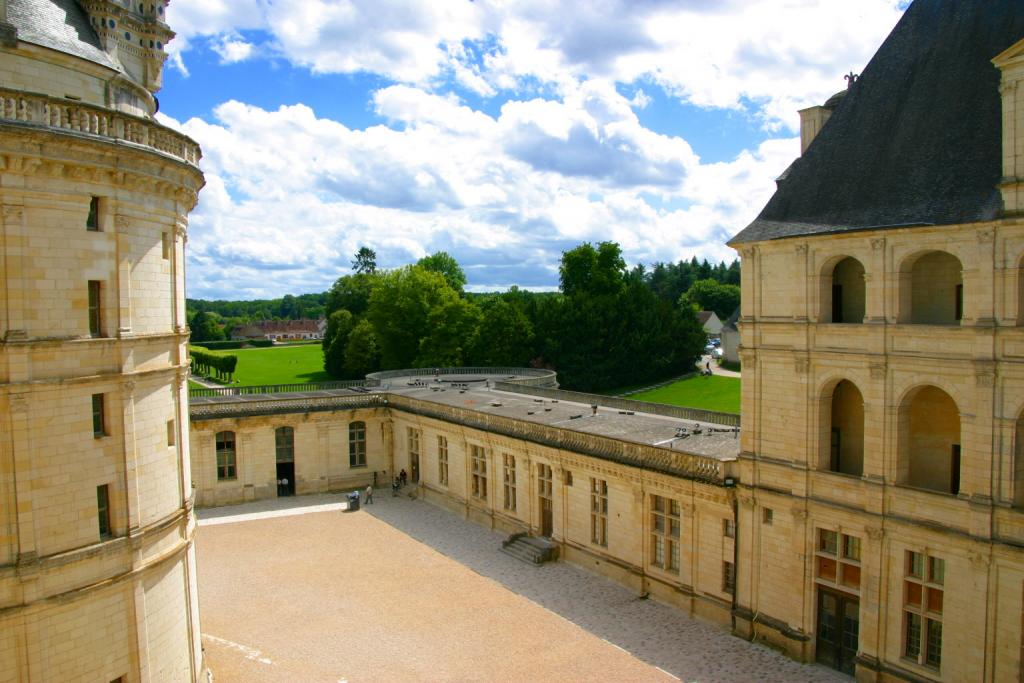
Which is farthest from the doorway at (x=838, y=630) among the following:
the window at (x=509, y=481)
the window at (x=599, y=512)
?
the window at (x=509, y=481)

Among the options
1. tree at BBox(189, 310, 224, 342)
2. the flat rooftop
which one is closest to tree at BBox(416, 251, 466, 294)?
the flat rooftop

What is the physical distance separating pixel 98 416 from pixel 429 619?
1277cm

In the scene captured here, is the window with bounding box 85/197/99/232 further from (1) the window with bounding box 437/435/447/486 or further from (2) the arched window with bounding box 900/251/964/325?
(1) the window with bounding box 437/435/447/486

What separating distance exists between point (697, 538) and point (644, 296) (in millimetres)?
53299

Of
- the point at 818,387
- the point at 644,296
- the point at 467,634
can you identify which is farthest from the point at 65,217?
the point at 644,296

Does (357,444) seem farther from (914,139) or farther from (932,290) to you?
(914,139)

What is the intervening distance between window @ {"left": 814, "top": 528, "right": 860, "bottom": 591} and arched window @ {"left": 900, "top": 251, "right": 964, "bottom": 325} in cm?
600

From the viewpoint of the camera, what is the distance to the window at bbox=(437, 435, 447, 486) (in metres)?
38.8

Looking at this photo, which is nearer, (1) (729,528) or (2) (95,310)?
(2) (95,310)

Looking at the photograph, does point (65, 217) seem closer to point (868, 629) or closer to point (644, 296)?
point (868, 629)

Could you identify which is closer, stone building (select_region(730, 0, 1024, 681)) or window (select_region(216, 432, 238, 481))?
stone building (select_region(730, 0, 1024, 681))

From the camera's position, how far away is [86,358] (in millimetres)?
15320

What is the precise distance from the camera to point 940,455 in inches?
796

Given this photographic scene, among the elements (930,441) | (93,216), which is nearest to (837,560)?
(930,441)
